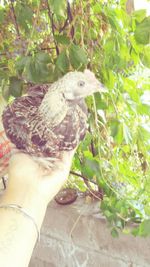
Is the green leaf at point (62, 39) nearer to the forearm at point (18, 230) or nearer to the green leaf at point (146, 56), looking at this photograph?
the green leaf at point (146, 56)

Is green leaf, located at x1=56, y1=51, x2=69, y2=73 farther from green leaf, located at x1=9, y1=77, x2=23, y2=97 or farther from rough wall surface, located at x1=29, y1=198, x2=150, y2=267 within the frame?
rough wall surface, located at x1=29, y1=198, x2=150, y2=267

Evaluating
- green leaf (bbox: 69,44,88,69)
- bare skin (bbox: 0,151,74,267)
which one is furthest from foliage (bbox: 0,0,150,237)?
bare skin (bbox: 0,151,74,267)

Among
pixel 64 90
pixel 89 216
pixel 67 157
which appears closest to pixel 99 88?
pixel 64 90

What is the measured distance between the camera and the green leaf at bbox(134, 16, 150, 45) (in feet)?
2.02

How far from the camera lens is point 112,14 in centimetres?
65

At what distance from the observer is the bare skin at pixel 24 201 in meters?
0.61

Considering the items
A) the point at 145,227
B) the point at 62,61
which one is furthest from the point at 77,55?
the point at 145,227

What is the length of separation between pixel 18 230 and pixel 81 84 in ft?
0.82

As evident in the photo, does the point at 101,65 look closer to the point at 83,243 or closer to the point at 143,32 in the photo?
the point at 143,32

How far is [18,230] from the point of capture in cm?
61

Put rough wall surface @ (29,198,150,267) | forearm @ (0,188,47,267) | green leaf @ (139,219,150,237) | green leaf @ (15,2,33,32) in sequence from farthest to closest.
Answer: rough wall surface @ (29,198,150,267) → green leaf @ (139,219,150,237) → green leaf @ (15,2,33,32) → forearm @ (0,188,47,267)

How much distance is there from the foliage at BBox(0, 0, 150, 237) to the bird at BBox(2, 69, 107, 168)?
0.14ft

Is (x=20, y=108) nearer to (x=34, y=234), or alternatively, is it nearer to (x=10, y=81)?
(x=10, y=81)

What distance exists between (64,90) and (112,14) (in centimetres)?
15
